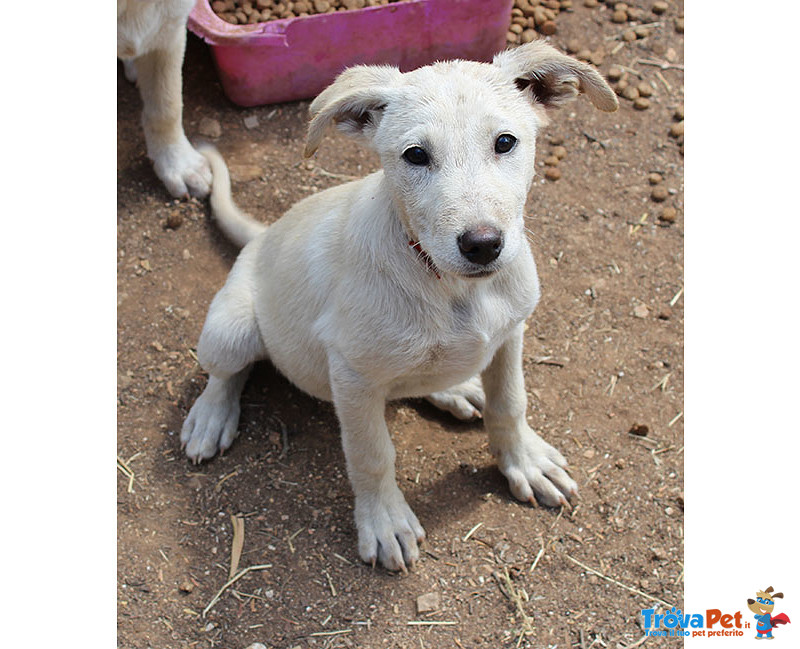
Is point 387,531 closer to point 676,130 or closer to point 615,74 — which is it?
point 676,130

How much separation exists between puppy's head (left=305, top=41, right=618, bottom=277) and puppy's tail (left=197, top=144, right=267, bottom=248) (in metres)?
1.88

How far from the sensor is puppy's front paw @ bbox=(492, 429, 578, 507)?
4480mm

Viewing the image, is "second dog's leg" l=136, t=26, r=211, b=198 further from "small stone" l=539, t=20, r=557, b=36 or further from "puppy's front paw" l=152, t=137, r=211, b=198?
"small stone" l=539, t=20, r=557, b=36

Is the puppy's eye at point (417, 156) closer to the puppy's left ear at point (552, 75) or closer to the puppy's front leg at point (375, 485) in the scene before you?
the puppy's left ear at point (552, 75)

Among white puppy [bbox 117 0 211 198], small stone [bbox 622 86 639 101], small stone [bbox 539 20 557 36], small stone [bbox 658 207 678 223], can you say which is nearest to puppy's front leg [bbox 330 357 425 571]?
white puppy [bbox 117 0 211 198]

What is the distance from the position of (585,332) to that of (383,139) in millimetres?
2207

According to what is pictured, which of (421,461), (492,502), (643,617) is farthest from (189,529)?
(643,617)

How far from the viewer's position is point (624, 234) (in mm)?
5715

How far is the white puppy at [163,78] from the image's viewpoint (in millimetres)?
5086

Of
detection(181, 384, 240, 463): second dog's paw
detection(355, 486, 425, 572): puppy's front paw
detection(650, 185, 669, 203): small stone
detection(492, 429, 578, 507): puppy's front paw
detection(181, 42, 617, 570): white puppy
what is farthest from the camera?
detection(650, 185, 669, 203): small stone

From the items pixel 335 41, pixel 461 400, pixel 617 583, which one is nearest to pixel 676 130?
pixel 335 41

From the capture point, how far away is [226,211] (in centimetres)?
553

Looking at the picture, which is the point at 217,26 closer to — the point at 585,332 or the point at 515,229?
the point at 585,332

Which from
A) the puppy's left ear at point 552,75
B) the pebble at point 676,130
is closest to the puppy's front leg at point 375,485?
the puppy's left ear at point 552,75
